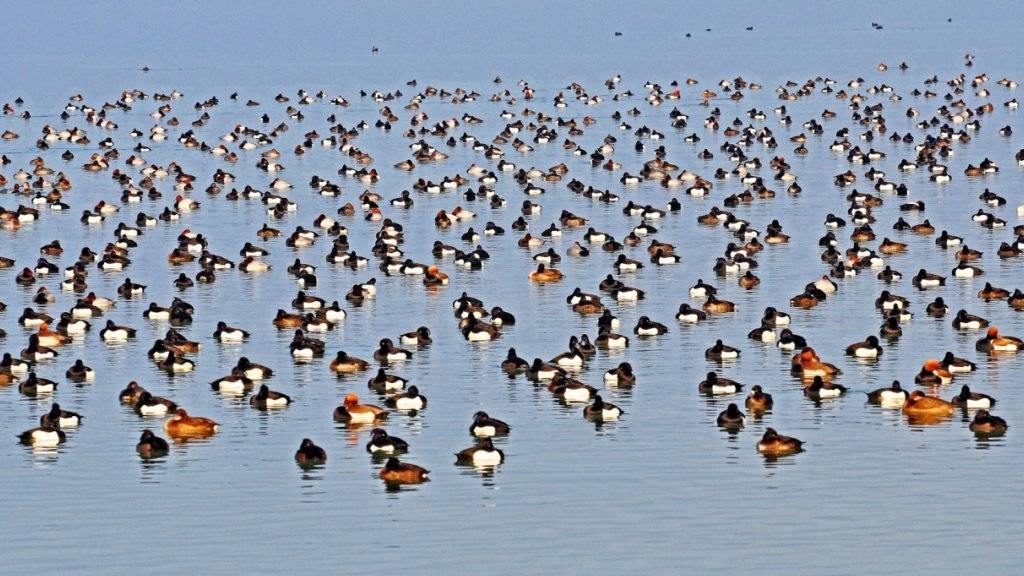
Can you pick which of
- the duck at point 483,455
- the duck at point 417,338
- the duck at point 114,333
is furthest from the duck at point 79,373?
the duck at point 483,455

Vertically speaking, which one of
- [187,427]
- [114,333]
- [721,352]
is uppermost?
[114,333]

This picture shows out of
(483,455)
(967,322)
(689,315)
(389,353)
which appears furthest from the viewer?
(689,315)

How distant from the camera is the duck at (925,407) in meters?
43.5

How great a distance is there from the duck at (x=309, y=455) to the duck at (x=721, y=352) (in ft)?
46.4

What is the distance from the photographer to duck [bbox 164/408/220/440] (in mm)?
42094

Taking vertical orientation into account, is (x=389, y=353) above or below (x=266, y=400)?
above

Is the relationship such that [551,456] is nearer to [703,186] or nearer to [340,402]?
[340,402]

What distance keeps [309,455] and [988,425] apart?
13.6 meters

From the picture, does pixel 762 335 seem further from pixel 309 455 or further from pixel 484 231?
pixel 484 231

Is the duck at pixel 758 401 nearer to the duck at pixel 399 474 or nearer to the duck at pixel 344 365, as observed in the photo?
the duck at pixel 399 474

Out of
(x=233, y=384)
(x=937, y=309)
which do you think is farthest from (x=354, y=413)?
(x=937, y=309)

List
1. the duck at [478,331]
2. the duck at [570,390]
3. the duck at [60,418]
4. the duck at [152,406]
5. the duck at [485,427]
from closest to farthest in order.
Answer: the duck at [485,427] < the duck at [60,418] < the duck at [152,406] < the duck at [570,390] < the duck at [478,331]

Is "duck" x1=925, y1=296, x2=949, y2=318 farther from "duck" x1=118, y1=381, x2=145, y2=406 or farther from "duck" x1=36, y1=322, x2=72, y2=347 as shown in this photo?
"duck" x1=36, y1=322, x2=72, y2=347

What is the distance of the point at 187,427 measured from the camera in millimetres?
42156
